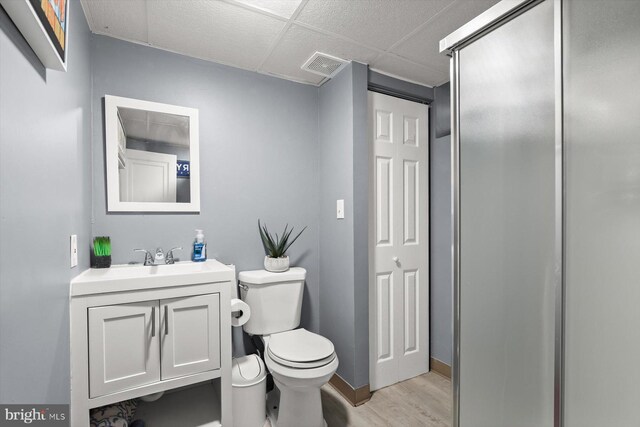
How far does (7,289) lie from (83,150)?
3.20ft

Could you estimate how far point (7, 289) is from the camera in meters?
0.67

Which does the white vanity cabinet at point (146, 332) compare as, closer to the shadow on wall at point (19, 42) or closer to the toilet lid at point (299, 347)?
the toilet lid at point (299, 347)

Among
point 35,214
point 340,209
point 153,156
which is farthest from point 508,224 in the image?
point 153,156

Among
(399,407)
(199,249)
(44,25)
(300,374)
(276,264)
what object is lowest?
(399,407)

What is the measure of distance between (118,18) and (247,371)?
78.4 inches

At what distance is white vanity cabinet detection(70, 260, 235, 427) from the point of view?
49.0 inches

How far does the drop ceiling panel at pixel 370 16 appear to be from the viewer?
4.63 ft

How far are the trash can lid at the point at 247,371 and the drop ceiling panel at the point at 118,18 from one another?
191 centimetres

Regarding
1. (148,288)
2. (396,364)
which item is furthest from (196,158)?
(396,364)

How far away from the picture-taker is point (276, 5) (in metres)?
1.42

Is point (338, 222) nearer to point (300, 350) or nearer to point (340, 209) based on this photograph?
point (340, 209)

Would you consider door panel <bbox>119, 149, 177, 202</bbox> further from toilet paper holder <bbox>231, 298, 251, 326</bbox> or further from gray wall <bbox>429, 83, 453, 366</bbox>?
gray wall <bbox>429, 83, 453, 366</bbox>

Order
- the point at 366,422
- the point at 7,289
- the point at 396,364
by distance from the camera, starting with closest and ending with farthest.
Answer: the point at 7,289 < the point at 366,422 < the point at 396,364

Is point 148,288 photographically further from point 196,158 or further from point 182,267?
point 196,158
